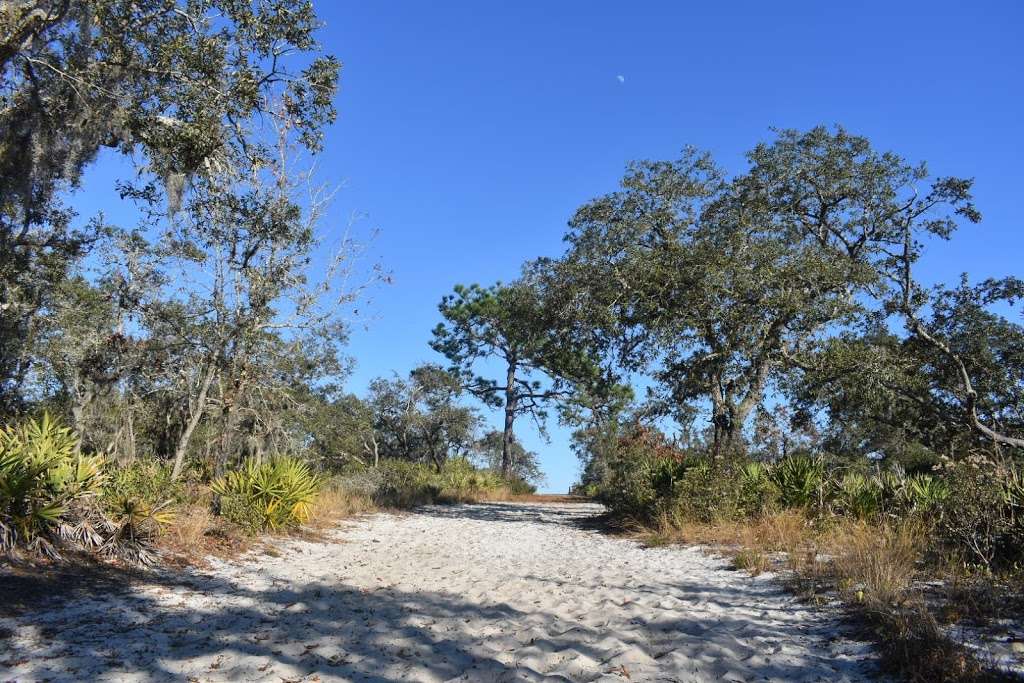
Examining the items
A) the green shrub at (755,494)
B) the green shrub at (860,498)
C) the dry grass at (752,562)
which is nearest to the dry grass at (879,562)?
the dry grass at (752,562)

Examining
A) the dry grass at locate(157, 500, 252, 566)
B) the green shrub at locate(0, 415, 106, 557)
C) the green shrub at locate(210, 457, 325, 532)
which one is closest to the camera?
the green shrub at locate(0, 415, 106, 557)

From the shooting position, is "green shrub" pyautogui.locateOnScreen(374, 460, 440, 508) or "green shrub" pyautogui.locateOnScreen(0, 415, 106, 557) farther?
"green shrub" pyautogui.locateOnScreen(374, 460, 440, 508)

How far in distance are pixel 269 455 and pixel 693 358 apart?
960cm

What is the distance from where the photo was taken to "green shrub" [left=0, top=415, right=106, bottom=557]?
679cm

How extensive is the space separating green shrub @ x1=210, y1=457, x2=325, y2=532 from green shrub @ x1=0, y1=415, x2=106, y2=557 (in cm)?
289

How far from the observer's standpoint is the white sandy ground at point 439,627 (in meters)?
4.66

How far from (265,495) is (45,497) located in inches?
168

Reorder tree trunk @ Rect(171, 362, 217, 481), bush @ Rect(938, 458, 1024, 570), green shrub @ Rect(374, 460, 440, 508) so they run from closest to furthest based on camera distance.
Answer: bush @ Rect(938, 458, 1024, 570) → tree trunk @ Rect(171, 362, 217, 481) → green shrub @ Rect(374, 460, 440, 508)

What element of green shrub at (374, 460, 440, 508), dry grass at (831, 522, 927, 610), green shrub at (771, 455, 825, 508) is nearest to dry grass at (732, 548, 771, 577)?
dry grass at (831, 522, 927, 610)

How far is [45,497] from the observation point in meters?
7.17

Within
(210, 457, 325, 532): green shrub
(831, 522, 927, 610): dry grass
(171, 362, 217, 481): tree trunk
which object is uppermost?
(171, 362, 217, 481): tree trunk

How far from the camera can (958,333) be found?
49.7 ft

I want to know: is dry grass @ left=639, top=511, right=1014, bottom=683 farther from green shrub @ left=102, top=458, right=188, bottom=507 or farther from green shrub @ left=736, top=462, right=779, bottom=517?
green shrub @ left=102, top=458, right=188, bottom=507

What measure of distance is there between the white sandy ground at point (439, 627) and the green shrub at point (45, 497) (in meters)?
1.11
